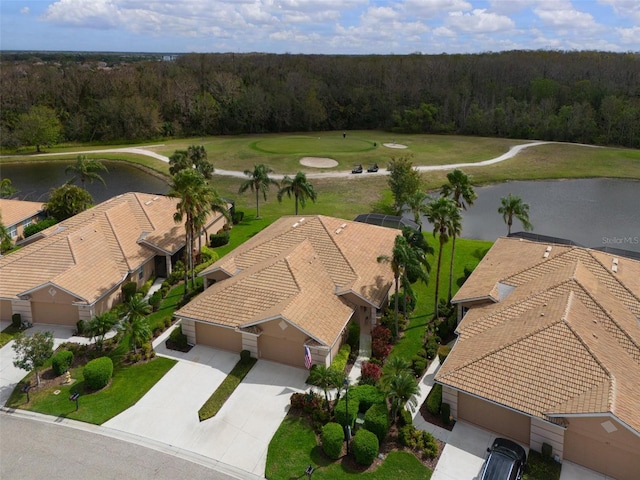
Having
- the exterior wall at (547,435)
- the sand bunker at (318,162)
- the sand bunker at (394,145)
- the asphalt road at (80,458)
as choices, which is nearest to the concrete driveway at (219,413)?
the asphalt road at (80,458)

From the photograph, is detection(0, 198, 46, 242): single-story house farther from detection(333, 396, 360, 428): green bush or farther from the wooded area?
the wooded area

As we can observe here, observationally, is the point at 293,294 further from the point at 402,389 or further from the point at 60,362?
the point at 60,362

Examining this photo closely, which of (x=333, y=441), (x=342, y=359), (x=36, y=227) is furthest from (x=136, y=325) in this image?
(x=36, y=227)

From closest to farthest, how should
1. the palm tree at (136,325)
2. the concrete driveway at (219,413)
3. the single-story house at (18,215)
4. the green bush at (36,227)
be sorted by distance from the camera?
the concrete driveway at (219,413), the palm tree at (136,325), the single-story house at (18,215), the green bush at (36,227)

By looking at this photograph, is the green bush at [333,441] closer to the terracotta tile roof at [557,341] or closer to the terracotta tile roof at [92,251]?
the terracotta tile roof at [557,341]

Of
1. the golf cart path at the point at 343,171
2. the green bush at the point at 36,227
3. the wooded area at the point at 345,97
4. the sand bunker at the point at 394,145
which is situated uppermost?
the wooded area at the point at 345,97

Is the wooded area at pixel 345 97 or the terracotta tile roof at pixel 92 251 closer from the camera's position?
the terracotta tile roof at pixel 92 251

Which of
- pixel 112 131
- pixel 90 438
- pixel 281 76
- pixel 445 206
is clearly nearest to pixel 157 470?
pixel 90 438
